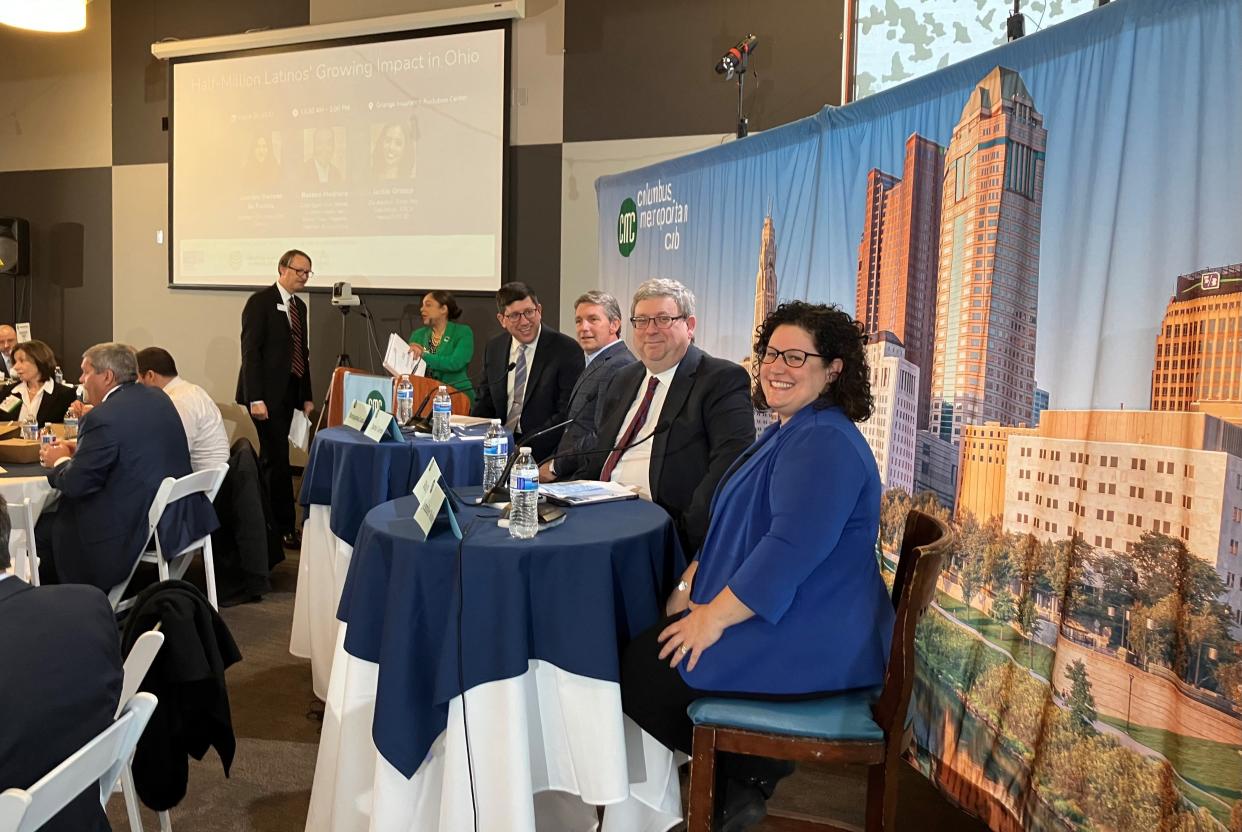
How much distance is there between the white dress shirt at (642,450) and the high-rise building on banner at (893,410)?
2.14 feet

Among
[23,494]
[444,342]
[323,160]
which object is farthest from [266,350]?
[23,494]

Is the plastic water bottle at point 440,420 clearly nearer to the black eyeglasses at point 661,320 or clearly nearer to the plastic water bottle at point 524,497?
the black eyeglasses at point 661,320

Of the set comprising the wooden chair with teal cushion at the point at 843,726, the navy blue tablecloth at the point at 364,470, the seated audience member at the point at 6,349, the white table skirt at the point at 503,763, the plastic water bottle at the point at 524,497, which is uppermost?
the seated audience member at the point at 6,349

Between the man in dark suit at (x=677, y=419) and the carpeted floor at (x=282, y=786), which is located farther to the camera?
the man in dark suit at (x=677, y=419)

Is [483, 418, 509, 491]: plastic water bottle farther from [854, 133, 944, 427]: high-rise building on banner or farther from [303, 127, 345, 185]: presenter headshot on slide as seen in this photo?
[303, 127, 345, 185]: presenter headshot on slide

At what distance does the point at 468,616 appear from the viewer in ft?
6.26

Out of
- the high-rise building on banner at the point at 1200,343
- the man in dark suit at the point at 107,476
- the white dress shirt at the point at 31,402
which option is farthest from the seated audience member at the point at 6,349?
the high-rise building on banner at the point at 1200,343

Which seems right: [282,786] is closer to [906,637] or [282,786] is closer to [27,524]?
[27,524]

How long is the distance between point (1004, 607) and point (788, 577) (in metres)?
0.95

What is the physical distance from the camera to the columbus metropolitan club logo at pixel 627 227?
5.54 meters

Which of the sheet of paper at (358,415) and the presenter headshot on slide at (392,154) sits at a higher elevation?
the presenter headshot on slide at (392,154)

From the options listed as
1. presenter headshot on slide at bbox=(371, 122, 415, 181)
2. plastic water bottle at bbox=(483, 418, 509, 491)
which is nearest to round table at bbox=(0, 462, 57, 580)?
plastic water bottle at bbox=(483, 418, 509, 491)

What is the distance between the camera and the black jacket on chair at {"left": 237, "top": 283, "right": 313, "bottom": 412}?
5.57 metres

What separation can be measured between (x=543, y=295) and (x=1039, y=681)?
4.82 m
